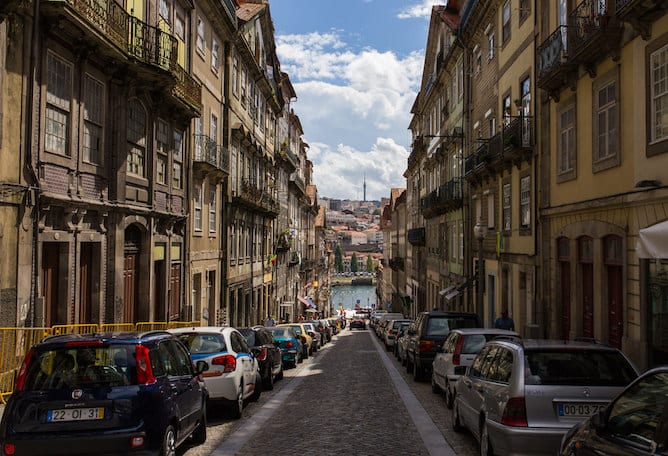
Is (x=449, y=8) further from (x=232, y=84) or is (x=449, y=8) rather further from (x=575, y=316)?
(x=575, y=316)

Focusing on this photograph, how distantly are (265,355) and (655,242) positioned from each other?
336 inches

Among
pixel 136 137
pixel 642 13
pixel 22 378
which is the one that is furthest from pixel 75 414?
pixel 136 137

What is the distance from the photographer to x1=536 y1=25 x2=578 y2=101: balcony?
16031 millimetres

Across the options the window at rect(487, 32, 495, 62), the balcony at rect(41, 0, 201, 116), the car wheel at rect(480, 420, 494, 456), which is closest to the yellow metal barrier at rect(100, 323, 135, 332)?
the balcony at rect(41, 0, 201, 116)

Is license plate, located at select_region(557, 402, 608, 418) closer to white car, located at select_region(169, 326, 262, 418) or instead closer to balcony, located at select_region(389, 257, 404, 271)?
white car, located at select_region(169, 326, 262, 418)

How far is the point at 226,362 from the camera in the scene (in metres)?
11.4

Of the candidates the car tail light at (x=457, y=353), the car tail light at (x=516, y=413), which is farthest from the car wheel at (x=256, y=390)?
the car tail light at (x=516, y=413)

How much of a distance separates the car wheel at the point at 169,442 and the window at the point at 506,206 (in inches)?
683

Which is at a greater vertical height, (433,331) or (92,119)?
(92,119)

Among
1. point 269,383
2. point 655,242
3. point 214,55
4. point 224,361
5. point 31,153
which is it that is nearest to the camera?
point 655,242

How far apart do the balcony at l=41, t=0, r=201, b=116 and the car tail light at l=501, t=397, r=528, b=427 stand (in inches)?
431

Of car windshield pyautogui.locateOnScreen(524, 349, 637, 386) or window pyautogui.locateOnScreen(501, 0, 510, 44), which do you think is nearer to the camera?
car windshield pyautogui.locateOnScreen(524, 349, 637, 386)

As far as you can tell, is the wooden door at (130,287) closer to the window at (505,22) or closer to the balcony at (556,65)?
the balcony at (556,65)

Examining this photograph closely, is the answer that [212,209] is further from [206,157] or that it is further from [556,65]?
[556,65]
